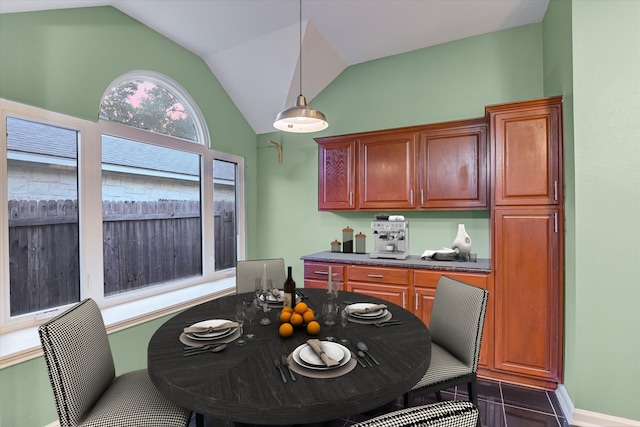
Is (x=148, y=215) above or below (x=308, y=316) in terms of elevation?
above

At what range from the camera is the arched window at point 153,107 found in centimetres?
253

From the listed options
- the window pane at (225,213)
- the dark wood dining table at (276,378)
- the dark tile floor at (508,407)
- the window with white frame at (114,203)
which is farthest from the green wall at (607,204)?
the window pane at (225,213)

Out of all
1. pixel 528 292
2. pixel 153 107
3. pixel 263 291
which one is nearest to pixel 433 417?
pixel 263 291

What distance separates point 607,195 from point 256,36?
9.64 ft

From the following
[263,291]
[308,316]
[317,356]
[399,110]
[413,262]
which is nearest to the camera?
[317,356]

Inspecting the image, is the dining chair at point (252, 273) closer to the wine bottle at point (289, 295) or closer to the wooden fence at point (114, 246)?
the wine bottle at point (289, 295)

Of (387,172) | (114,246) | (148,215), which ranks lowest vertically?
(114,246)

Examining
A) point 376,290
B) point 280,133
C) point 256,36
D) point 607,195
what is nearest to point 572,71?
point 607,195

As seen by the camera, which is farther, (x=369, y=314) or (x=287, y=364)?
(x=369, y=314)

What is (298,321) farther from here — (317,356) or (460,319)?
(460,319)

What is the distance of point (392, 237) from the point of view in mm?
3000

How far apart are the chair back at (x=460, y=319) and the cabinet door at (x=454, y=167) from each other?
42.4 inches

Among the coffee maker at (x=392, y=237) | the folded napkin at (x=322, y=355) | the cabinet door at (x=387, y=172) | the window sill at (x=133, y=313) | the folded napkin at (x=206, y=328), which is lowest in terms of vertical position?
the window sill at (x=133, y=313)

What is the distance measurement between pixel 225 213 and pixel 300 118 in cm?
207
